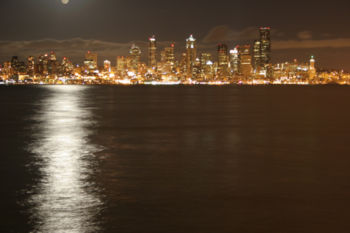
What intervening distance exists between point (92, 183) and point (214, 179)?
4.57 m

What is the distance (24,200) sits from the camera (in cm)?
1403

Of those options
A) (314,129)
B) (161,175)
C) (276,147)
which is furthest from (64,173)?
(314,129)

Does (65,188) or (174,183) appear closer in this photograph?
(65,188)

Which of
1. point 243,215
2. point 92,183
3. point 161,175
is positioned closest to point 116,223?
Answer: point 243,215

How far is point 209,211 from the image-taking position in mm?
12781

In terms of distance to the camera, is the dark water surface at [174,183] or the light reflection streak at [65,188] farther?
the dark water surface at [174,183]

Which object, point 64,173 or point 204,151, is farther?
point 204,151

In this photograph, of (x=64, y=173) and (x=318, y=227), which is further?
(x=64, y=173)

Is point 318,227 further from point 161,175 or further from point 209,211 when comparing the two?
point 161,175

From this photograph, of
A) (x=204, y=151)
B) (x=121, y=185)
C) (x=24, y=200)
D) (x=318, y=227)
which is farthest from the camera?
(x=204, y=151)

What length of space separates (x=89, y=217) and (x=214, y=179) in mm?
6345

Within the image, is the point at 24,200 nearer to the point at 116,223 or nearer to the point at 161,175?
the point at 116,223

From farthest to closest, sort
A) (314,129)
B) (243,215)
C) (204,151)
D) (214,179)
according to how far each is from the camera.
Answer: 1. (314,129)
2. (204,151)
3. (214,179)
4. (243,215)

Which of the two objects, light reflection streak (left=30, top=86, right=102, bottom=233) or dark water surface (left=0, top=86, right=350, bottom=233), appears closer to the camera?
light reflection streak (left=30, top=86, right=102, bottom=233)
